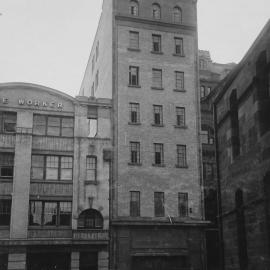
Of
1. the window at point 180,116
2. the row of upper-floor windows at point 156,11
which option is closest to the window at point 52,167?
the window at point 180,116

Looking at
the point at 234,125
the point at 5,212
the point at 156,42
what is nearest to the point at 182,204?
the point at 5,212

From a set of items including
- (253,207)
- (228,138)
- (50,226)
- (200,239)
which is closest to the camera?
(253,207)

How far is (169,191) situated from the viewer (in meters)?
42.7

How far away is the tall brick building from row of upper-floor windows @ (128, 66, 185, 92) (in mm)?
21182

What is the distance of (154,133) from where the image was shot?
43750 mm

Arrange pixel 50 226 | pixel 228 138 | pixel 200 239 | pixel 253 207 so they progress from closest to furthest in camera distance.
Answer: pixel 253 207 < pixel 228 138 < pixel 50 226 < pixel 200 239

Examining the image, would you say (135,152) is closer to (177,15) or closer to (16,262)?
(16,262)

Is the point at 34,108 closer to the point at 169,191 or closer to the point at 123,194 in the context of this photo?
the point at 123,194

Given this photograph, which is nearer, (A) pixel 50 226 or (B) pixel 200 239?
(A) pixel 50 226

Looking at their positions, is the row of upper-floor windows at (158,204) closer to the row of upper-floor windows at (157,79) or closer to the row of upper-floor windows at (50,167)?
the row of upper-floor windows at (50,167)

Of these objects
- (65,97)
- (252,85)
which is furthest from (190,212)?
(252,85)

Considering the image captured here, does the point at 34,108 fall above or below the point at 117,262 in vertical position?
above

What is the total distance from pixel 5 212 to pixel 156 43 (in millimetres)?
20123

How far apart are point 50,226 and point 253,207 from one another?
23.4 m
